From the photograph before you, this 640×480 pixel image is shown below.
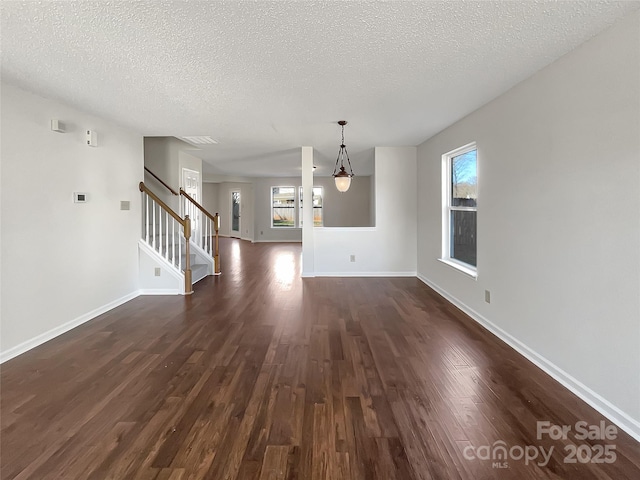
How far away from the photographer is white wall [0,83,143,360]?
9.57 ft

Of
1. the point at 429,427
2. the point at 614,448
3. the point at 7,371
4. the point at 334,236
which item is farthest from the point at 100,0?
the point at 334,236

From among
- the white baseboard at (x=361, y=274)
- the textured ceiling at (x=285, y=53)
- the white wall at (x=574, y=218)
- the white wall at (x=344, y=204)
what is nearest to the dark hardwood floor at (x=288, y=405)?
the white wall at (x=574, y=218)

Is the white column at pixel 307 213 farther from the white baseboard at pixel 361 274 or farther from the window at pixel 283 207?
the window at pixel 283 207

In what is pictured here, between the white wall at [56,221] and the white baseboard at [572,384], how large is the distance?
171 inches

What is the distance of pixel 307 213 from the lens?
6.29 m

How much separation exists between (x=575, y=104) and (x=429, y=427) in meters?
2.33

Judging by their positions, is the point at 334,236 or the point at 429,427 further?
the point at 334,236

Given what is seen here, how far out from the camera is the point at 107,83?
118 inches

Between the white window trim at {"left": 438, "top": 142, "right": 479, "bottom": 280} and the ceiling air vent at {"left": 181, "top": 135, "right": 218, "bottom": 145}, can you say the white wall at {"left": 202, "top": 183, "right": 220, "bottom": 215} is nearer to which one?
the ceiling air vent at {"left": 181, "top": 135, "right": 218, "bottom": 145}

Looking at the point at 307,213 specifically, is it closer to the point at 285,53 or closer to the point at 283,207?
the point at 285,53

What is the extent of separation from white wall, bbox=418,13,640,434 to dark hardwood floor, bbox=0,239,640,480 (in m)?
0.26

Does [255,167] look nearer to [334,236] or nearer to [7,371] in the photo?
[334,236]

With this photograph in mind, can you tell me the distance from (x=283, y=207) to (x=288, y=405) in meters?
10.8

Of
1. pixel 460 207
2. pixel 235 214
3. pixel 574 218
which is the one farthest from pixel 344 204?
pixel 574 218
